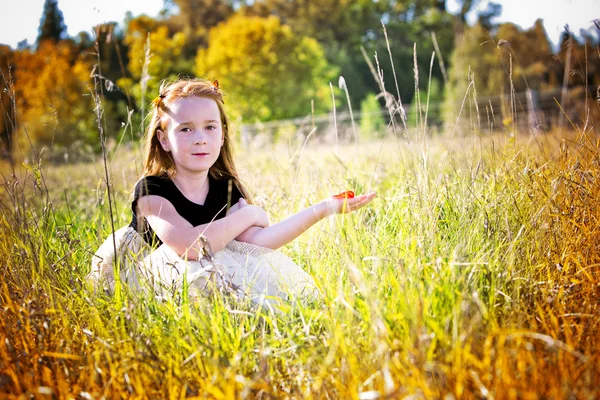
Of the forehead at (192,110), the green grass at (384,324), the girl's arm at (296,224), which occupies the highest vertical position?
the forehead at (192,110)

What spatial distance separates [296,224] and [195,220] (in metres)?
0.52

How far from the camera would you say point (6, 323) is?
1810 mm

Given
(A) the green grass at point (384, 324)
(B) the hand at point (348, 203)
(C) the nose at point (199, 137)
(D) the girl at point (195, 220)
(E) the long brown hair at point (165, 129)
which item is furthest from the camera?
(E) the long brown hair at point (165, 129)

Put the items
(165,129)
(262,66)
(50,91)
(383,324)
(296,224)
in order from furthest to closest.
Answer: (262,66)
(50,91)
(165,129)
(296,224)
(383,324)

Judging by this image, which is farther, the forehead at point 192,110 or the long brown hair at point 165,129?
the long brown hair at point 165,129

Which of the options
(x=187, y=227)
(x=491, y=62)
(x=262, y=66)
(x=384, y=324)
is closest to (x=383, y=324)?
(x=384, y=324)

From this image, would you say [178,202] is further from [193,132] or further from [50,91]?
[50,91]

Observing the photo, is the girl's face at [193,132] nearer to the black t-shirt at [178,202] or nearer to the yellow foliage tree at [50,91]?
the black t-shirt at [178,202]

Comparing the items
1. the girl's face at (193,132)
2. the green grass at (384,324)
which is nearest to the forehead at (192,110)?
the girl's face at (193,132)

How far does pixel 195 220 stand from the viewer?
7.95 feet

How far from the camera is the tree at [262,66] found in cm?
1955

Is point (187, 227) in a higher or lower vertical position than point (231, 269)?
higher

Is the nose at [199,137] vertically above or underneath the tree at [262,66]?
underneath

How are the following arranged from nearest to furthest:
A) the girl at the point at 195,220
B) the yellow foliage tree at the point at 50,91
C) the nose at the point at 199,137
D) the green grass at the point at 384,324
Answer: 1. the green grass at the point at 384,324
2. the girl at the point at 195,220
3. the nose at the point at 199,137
4. the yellow foliage tree at the point at 50,91
